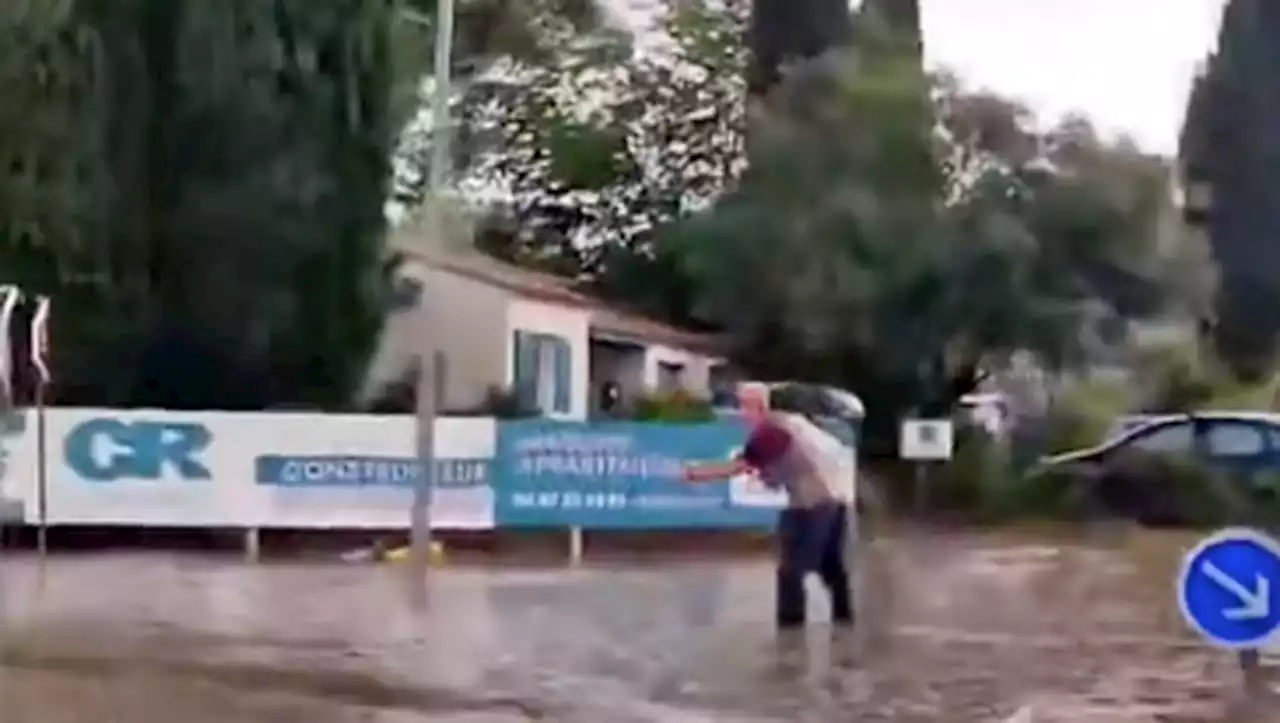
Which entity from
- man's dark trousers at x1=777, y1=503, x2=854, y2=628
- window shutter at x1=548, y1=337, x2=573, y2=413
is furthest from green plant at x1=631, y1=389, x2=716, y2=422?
man's dark trousers at x1=777, y1=503, x2=854, y2=628

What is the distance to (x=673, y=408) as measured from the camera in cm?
3200

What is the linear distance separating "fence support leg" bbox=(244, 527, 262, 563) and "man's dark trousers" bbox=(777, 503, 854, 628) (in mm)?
9051

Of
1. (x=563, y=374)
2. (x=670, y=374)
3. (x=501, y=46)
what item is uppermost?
(x=501, y=46)

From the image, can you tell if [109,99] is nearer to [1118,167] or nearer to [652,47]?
[1118,167]

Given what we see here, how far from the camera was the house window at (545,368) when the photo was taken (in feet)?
118

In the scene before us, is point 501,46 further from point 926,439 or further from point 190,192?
point 190,192

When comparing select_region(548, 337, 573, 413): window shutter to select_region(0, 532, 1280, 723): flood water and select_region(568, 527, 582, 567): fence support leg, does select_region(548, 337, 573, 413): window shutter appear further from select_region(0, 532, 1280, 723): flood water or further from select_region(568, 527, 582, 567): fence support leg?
select_region(0, 532, 1280, 723): flood water

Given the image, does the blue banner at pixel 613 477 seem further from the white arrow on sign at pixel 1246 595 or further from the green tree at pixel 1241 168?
the green tree at pixel 1241 168

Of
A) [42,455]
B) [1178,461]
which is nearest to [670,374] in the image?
[1178,461]

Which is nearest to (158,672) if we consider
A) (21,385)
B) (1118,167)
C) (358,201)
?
(21,385)

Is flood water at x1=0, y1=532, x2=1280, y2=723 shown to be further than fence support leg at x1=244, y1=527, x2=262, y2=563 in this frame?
No

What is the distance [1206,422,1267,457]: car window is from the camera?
1270 inches

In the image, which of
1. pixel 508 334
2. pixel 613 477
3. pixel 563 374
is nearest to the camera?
pixel 613 477

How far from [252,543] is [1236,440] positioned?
13.0 metres
